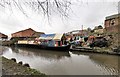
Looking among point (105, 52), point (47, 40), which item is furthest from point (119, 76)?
point (47, 40)

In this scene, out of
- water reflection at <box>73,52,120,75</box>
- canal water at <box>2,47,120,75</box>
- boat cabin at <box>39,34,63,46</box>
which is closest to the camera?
canal water at <box>2,47,120,75</box>

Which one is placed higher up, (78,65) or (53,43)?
(53,43)

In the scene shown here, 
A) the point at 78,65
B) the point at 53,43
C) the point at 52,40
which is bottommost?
the point at 78,65

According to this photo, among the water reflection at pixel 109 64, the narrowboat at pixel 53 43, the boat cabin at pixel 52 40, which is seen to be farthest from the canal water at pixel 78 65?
the boat cabin at pixel 52 40

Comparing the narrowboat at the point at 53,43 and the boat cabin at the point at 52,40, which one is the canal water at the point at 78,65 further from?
the boat cabin at the point at 52,40

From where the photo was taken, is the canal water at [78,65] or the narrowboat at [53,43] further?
the narrowboat at [53,43]

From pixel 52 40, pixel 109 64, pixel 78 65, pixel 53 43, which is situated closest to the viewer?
pixel 78 65

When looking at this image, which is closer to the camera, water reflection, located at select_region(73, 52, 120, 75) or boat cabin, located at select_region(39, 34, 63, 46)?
water reflection, located at select_region(73, 52, 120, 75)

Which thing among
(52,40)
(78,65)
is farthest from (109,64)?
(52,40)

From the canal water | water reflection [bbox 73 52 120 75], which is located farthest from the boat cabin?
water reflection [bbox 73 52 120 75]

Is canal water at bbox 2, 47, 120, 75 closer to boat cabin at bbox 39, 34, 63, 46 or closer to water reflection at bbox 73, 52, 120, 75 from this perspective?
water reflection at bbox 73, 52, 120, 75

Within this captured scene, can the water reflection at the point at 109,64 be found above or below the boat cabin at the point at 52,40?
below

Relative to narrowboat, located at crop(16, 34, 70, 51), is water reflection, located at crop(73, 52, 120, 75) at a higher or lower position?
lower

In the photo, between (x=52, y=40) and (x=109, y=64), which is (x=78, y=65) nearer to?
(x=109, y=64)
